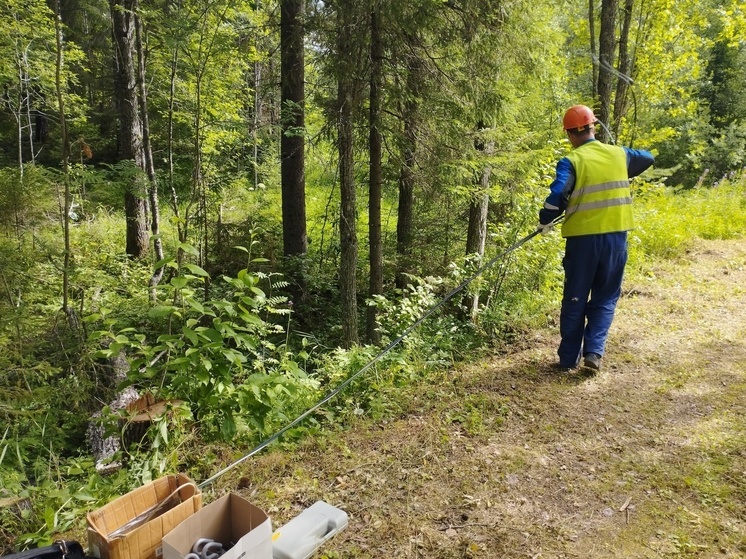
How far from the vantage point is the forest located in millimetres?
3287

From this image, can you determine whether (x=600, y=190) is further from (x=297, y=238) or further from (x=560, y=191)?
(x=297, y=238)

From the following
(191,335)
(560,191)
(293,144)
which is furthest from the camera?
(293,144)

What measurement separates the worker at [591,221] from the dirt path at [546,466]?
521mm

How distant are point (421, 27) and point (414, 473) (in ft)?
15.6

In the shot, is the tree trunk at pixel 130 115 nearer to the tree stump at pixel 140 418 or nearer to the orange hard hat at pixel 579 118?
the tree stump at pixel 140 418

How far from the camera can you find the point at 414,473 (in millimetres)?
3135

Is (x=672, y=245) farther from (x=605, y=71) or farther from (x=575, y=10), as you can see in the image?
(x=575, y=10)

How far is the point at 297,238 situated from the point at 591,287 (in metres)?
6.34

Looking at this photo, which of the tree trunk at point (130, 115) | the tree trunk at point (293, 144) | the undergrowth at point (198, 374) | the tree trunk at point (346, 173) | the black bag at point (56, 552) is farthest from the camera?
the tree trunk at point (130, 115)

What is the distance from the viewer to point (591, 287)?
4301mm

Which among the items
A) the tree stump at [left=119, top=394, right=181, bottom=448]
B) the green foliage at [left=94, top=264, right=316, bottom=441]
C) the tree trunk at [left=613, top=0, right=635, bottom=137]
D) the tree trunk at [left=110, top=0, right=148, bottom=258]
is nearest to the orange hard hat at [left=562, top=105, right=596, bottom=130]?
the green foliage at [left=94, top=264, right=316, bottom=441]

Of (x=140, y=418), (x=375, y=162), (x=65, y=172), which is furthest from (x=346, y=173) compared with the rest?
(x=140, y=418)

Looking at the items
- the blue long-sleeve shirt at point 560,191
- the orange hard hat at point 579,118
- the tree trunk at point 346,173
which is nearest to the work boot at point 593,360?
the blue long-sleeve shirt at point 560,191

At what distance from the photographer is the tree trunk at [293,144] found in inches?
279
